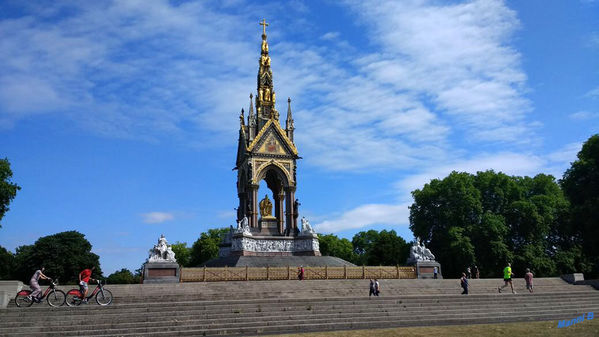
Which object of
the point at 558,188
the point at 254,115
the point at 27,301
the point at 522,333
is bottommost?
the point at 522,333

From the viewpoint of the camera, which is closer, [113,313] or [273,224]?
[113,313]

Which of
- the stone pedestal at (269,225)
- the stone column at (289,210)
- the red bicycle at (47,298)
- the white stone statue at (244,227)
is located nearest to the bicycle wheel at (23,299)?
the red bicycle at (47,298)

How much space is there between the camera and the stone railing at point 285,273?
88.7 feet

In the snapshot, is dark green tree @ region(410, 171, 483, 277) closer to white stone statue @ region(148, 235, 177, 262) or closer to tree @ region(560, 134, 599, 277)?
tree @ region(560, 134, 599, 277)

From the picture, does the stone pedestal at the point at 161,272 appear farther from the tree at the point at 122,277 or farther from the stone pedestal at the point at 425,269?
the tree at the point at 122,277

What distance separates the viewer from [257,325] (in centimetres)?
1681

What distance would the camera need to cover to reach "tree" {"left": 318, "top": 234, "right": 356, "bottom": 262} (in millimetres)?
76938

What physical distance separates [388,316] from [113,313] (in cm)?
986

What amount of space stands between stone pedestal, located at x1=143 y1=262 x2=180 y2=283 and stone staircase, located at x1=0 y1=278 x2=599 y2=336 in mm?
2498

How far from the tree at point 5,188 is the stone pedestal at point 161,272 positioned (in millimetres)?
19731

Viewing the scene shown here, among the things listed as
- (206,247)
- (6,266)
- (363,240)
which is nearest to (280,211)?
(206,247)

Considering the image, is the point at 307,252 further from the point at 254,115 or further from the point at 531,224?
the point at 531,224

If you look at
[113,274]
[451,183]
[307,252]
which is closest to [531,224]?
[451,183]

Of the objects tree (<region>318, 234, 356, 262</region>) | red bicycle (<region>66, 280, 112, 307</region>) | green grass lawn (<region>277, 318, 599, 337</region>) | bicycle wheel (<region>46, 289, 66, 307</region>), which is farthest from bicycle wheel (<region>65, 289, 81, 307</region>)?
tree (<region>318, 234, 356, 262</region>)
